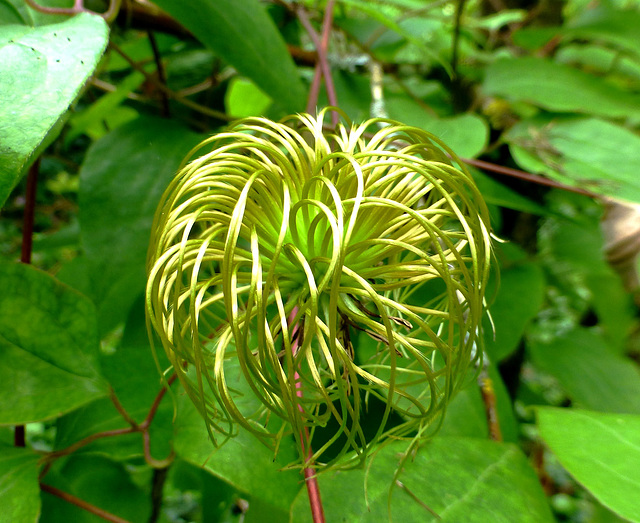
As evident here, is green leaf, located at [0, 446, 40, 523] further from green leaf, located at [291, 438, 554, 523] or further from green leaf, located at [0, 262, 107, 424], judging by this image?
green leaf, located at [291, 438, 554, 523]

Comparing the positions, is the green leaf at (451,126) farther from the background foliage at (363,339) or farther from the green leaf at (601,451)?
the green leaf at (601,451)

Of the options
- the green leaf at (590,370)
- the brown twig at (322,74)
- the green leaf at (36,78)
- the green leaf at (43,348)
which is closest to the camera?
the green leaf at (36,78)

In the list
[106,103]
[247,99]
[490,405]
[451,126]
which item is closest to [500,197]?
[451,126]

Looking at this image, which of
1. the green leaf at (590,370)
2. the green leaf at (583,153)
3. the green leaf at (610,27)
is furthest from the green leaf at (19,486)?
the green leaf at (610,27)

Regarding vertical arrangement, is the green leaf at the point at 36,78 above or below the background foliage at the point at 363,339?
above

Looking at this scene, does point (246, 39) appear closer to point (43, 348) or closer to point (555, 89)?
point (43, 348)

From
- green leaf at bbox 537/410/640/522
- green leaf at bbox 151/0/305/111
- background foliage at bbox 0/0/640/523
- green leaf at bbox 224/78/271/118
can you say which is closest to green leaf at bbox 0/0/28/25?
background foliage at bbox 0/0/640/523

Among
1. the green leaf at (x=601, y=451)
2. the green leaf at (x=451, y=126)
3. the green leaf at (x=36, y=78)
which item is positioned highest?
the green leaf at (x=36, y=78)
